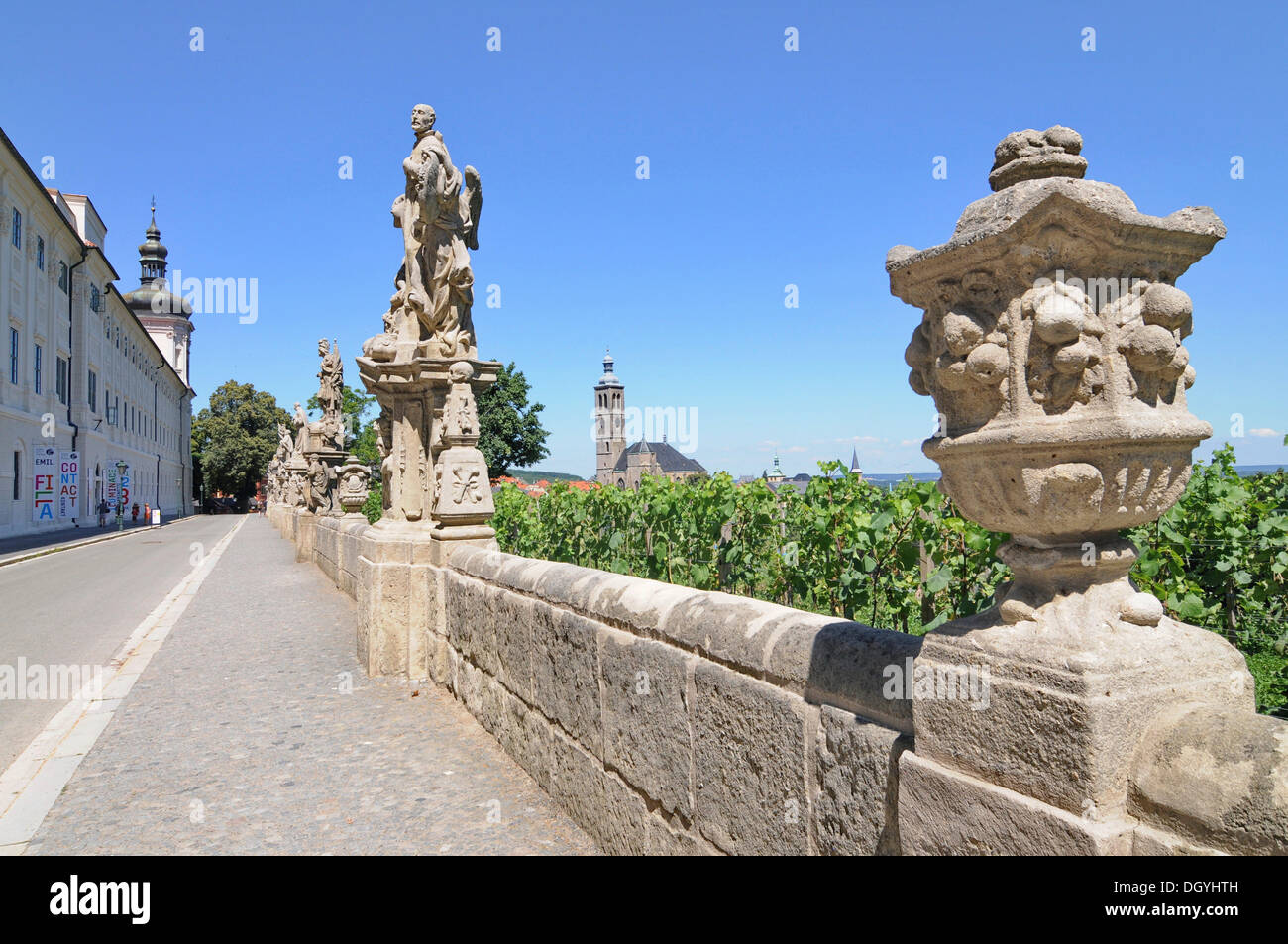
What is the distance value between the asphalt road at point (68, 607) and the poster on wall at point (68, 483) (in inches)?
480

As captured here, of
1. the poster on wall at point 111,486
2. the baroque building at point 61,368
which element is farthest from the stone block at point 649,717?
the poster on wall at point 111,486

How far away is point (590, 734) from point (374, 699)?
10.5 ft

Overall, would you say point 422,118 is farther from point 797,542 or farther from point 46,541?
point 46,541

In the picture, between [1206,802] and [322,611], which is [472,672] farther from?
[322,611]

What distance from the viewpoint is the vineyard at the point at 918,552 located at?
5.14 metres

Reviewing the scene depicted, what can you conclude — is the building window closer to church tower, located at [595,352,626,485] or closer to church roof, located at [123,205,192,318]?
church roof, located at [123,205,192,318]

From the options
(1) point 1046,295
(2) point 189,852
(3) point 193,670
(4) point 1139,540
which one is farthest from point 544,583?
(3) point 193,670

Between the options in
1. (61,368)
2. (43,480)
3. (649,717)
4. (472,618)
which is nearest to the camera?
(649,717)

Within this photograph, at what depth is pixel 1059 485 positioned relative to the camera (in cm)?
164

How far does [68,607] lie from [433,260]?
28.4 feet

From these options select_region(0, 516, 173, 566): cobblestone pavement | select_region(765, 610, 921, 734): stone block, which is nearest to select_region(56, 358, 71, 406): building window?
select_region(0, 516, 173, 566): cobblestone pavement

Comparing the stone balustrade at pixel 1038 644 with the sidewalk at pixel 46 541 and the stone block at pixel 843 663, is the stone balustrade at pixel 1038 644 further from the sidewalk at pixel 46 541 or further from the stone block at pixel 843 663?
the sidewalk at pixel 46 541

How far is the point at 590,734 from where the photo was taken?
3.71 meters

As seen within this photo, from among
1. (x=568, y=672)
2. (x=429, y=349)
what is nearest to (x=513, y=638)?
(x=568, y=672)
